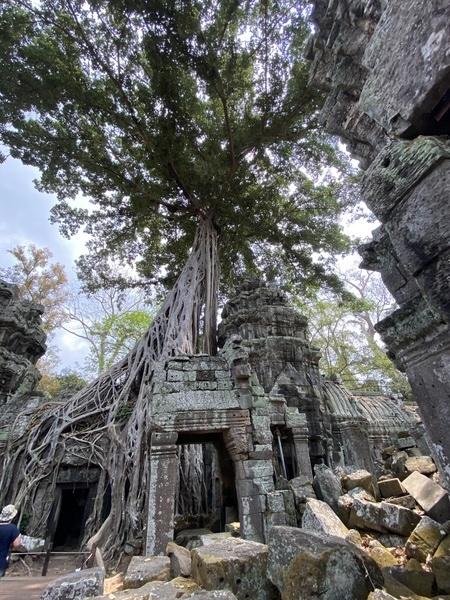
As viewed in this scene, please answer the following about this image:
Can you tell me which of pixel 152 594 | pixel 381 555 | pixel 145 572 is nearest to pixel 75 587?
pixel 145 572

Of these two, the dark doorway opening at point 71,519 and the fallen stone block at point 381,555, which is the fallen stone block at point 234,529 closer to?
the fallen stone block at point 381,555

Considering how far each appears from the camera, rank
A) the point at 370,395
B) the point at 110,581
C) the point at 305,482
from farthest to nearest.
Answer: the point at 370,395 < the point at 305,482 < the point at 110,581

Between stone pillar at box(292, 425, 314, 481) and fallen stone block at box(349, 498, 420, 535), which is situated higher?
stone pillar at box(292, 425, 314, 481)

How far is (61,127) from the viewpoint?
9.19 meters

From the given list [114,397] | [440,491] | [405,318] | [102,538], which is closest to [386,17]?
[405,318]

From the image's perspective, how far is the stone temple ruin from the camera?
4184 millimetres

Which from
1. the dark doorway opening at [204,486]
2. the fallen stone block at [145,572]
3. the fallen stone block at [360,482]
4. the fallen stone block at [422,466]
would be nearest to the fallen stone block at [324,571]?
the fallen stone block at [145,572]

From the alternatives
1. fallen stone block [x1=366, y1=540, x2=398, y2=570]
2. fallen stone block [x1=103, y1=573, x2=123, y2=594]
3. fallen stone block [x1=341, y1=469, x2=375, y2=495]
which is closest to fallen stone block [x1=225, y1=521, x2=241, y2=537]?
fallen stone block [x1=103, y1=573, x2=123, y2=594]

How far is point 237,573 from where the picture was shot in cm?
196

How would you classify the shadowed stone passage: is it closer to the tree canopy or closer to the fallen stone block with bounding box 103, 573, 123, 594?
the fallen stone block with bounding box 103, 573, 123, 594

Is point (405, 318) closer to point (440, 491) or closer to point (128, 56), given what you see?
point (440, 491)

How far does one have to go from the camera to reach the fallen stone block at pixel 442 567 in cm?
190

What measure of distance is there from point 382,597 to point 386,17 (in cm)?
313

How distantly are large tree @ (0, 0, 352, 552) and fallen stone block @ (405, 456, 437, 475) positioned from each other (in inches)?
149
